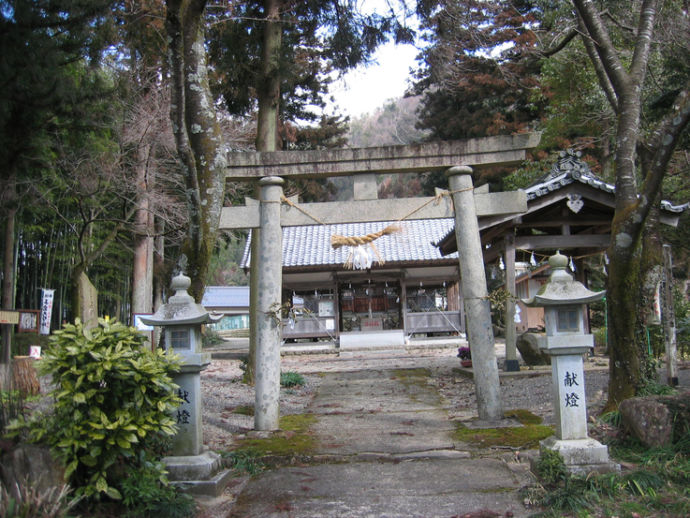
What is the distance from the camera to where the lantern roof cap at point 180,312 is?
200 inches

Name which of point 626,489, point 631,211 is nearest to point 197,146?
point 631,211

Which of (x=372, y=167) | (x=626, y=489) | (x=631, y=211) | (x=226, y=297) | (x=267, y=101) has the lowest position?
(x=626, y=489)

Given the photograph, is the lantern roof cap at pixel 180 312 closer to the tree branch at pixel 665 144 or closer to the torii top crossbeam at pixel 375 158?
the torii top crossbeam at pixel 375 158

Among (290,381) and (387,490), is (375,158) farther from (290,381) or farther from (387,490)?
(290,381)

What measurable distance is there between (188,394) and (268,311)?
1.93 metres

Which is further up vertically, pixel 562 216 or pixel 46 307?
pixel 562 216

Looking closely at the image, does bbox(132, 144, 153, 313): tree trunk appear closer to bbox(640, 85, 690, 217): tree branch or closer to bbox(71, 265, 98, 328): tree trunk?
bbox(71, 265, 98, 328): tree trunk

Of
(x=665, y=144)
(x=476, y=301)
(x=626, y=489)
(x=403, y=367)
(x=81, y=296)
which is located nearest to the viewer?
(x=626, y=489)

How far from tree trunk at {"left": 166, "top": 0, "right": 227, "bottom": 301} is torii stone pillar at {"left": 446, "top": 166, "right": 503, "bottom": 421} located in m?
3.04

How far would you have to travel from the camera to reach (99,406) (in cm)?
394

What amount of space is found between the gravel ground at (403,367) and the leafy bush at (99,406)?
86.3 inches

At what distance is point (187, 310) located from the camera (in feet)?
17.0

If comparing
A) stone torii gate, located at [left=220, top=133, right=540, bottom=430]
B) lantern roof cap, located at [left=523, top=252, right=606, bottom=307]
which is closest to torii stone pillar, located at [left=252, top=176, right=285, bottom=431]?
stone torii gate, located at [left=220, top=133, right=540, bottom=430]

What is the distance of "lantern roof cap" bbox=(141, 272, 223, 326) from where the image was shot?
200 inches
